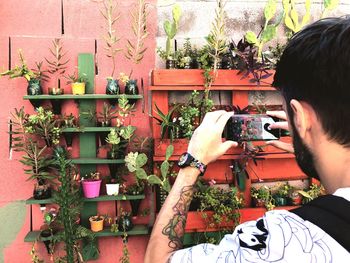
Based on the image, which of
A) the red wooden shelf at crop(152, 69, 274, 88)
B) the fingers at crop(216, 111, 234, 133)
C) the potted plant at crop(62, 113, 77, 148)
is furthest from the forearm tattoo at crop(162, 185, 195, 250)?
the potted plant at crop(62, 113, 77, 148)

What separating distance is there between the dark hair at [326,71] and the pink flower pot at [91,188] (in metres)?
1.59

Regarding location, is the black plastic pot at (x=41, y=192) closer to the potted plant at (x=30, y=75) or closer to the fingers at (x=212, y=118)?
the potted plant at (x=30, y=75)

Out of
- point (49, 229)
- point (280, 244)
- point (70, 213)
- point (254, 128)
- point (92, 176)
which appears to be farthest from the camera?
point (92, 176)

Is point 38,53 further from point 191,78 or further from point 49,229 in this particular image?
point 49,229

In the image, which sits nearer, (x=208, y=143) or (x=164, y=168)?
(x=208, y=143)

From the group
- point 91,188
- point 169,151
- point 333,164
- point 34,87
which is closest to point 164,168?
point 169,151

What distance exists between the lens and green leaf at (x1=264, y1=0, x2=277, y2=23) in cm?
227

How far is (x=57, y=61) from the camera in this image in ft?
7.15

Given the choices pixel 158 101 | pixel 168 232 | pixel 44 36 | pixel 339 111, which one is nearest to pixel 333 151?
pixel 339 111

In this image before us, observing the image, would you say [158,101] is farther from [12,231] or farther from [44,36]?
[12,231]

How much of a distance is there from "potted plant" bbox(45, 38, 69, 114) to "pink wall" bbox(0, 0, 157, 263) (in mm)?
43

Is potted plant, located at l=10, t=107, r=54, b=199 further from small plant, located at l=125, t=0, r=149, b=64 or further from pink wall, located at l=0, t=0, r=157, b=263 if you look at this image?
small plant, located at l=125, t=0, r=149, b=64

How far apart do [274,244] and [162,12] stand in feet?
6.54

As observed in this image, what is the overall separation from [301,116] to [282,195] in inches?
67.4
